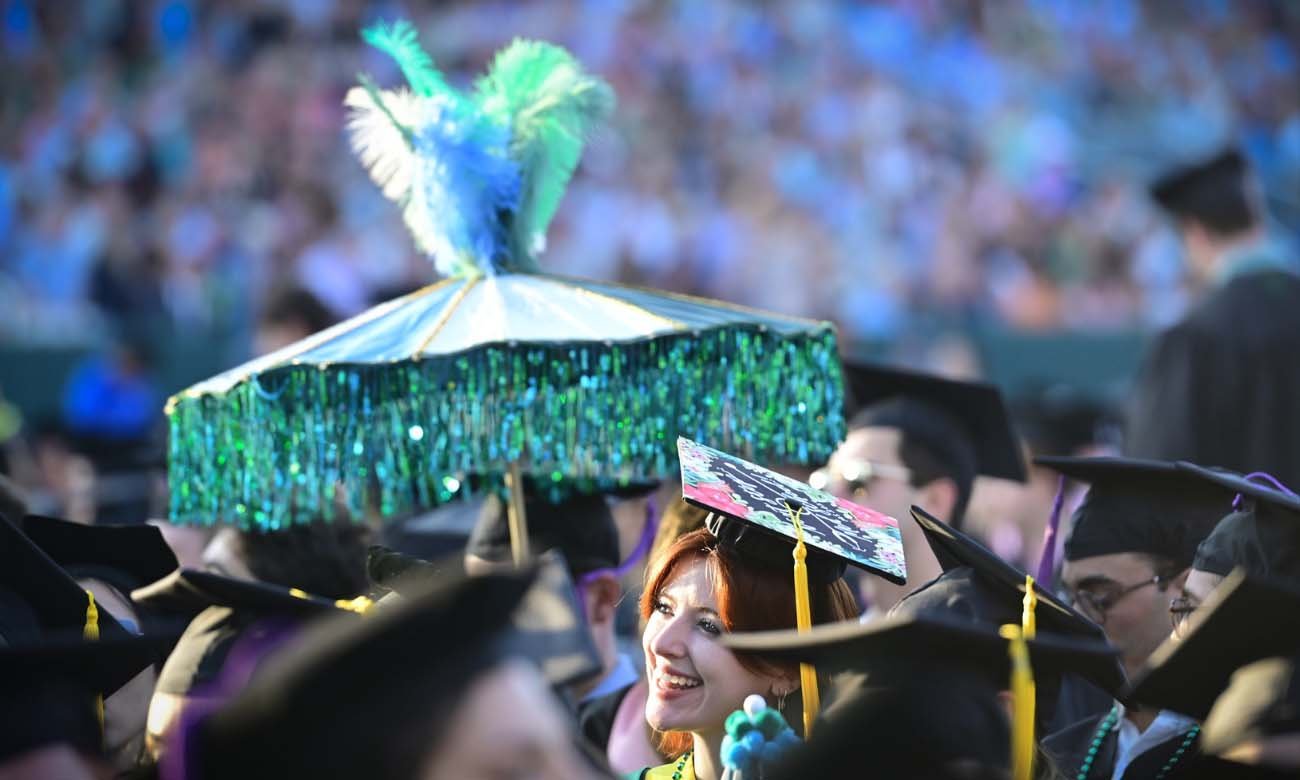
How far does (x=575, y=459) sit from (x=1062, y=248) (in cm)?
1125

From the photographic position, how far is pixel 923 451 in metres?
4.73

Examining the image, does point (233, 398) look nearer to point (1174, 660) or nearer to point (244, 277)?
point (1174, 660)

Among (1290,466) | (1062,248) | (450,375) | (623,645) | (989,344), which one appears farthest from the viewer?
(1062,248)

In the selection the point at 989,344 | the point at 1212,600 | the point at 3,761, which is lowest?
the point at 989,344

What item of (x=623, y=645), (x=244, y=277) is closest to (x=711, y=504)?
(x=623, y=645)

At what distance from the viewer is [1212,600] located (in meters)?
2.46

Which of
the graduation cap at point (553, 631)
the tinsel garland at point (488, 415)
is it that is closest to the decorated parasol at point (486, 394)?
the tinsel garland at point (488, 415)

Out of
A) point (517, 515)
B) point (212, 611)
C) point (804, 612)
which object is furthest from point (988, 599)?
point (212, 611)

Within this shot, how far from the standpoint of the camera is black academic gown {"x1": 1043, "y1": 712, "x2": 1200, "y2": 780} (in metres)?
3.05

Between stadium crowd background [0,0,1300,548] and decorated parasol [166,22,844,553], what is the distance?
616 cm

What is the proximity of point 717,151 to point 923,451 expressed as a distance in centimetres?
998

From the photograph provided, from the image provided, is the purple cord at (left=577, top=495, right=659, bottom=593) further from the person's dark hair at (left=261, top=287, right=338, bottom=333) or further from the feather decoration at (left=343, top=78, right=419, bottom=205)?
the person's dark hair at (left=261, top=287, right=338, bottom=333)

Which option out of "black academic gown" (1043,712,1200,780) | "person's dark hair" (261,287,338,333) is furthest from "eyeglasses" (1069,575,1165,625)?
"person's dark hair" (261,287,338,333)

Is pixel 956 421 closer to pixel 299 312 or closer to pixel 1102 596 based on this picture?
pixel 1102 596
